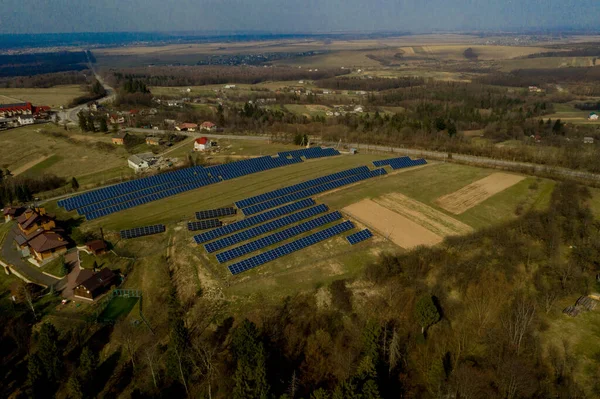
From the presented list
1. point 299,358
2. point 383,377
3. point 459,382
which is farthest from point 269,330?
point 459,382

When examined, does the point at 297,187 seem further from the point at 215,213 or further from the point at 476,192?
the point at 476,192

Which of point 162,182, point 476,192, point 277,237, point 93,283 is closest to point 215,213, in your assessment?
point 277,237

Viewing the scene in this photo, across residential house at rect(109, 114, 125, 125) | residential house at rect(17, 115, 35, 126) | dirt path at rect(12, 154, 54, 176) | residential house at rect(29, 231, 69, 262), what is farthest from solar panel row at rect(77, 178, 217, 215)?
residential house at rect(17, 115, 35, 126)

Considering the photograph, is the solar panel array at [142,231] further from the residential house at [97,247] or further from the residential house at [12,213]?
the residential house at [12,213]

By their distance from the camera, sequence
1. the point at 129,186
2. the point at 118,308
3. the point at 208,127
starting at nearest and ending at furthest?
the point at 118,308, the point at 129,186, the point at 208,127

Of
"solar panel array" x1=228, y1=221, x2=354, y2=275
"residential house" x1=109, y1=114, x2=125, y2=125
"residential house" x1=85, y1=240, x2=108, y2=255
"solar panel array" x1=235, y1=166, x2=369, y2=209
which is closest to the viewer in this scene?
"solar panel array" x1=228, y1=221, x2=354, y2=275

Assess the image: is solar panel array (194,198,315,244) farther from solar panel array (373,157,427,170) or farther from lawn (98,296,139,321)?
solar panel array (373,157,427,170)
